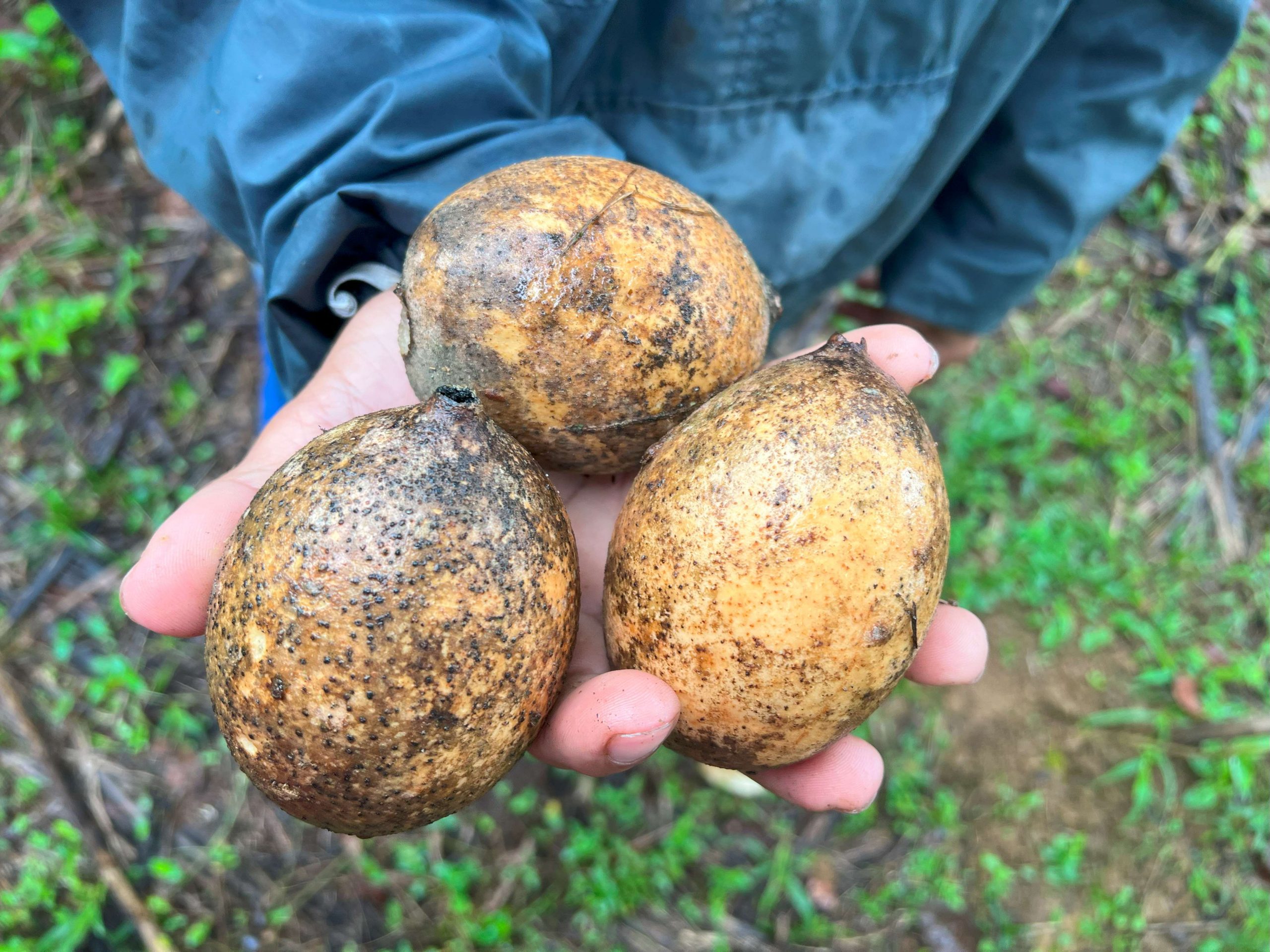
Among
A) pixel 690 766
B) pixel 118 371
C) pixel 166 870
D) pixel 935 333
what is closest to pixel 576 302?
pixel 690 766

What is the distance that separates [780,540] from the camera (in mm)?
1947

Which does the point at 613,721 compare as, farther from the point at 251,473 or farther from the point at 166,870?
the point at 166,870

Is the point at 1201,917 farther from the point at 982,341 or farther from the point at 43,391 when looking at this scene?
the point at 43,391

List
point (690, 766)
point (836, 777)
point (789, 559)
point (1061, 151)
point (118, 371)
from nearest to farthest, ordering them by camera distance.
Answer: point (789, 559) → point (836, 777) → point (1061, 151) → point (690, 766) → point (118, 371)

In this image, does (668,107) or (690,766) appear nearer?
(668,107)


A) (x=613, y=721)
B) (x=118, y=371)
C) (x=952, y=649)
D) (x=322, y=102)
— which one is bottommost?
(x=952, y=649)

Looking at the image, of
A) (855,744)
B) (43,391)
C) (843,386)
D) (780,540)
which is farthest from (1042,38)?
(43,391)

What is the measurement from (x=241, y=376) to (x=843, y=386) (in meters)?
3.45

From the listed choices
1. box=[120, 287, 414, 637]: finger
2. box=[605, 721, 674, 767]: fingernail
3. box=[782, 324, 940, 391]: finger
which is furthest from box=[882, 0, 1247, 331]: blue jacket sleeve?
box=[605, 721, 674, 767]: fingernail

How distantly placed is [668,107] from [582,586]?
154cm

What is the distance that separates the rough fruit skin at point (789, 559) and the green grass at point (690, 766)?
6.02ft

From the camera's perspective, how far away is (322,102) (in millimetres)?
2379

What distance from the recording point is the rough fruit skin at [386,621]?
1850mm

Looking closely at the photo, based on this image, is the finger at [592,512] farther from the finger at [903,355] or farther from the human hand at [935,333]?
the human hand at [935,333]
